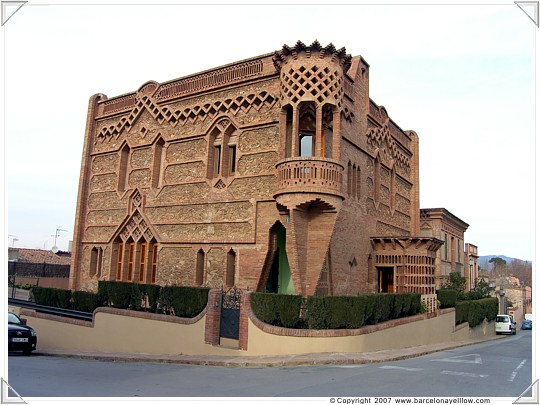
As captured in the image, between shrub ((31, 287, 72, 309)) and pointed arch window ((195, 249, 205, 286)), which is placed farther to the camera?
shrub ((31, 287, 72, 309))

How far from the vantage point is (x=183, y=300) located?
49.8 feet

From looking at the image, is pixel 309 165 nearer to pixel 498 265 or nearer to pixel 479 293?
pixel 479 293

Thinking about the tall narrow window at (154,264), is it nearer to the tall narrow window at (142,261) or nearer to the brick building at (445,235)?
the tall narrow window at (142,261)

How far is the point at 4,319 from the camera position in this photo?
22.5 ft

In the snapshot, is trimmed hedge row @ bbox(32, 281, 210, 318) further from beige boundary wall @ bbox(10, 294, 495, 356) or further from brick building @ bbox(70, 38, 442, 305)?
brick building @ bbox(70, 38, 442, 305)

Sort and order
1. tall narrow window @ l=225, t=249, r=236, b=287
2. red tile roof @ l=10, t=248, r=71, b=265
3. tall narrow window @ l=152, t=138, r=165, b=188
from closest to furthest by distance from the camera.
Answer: tall narrow window @ l=225, t=249, r=236, b=287 < tall narrow window @ l=152, t=138, r=165, b=188 < red tile roof @ l=10, t=248, r=71, b=265

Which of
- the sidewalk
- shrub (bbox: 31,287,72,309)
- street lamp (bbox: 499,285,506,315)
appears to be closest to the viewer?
the sidewalk

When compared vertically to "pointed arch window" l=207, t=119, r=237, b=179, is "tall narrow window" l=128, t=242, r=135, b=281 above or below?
below

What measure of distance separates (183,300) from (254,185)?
191 inches

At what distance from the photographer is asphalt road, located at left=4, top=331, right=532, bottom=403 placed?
26.5ft

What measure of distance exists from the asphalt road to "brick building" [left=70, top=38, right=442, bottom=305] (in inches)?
203

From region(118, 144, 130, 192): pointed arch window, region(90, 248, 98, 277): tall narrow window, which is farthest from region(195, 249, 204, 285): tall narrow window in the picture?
region(90, 248, 98, 277): tall narrow window

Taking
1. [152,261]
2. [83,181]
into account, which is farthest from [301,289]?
[83,181]

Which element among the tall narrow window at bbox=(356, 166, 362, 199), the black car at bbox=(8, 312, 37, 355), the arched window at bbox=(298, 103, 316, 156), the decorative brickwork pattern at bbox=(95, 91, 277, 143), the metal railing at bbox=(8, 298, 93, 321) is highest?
the decorative brickwork pattern at bbox=(95, 91, 277, 143)
